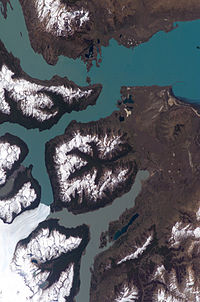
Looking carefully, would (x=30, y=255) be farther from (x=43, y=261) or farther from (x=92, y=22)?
(x=92, y=22)

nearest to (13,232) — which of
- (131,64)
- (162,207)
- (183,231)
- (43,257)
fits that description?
(43,257)

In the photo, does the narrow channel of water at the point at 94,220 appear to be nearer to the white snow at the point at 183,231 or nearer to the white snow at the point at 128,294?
the white snow at the point at 128,294

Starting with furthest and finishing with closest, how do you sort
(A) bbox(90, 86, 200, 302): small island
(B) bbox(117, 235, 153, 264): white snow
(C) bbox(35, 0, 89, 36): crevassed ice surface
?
(B) bbox(117, 235, 153, 264): white snow
(A) bbox(90, 86, 200, 302): small island
(C) bbox(35, 0, 89, 36): crevassed ice surface

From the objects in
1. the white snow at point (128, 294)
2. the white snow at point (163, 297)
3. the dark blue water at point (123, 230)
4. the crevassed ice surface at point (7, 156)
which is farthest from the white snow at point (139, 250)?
the crevassed ice surface at point (7, 156)

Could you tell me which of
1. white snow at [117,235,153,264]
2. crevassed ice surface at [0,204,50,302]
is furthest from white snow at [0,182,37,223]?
white snow at [117,235,153,264]

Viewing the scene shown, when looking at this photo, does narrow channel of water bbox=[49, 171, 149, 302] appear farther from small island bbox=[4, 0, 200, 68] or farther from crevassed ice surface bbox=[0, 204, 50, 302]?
small island bbox=[4, 0, 200, 68]

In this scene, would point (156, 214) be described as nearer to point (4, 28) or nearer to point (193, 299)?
point (193, 299)

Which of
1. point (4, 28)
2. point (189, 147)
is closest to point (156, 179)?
point (189, 147)
